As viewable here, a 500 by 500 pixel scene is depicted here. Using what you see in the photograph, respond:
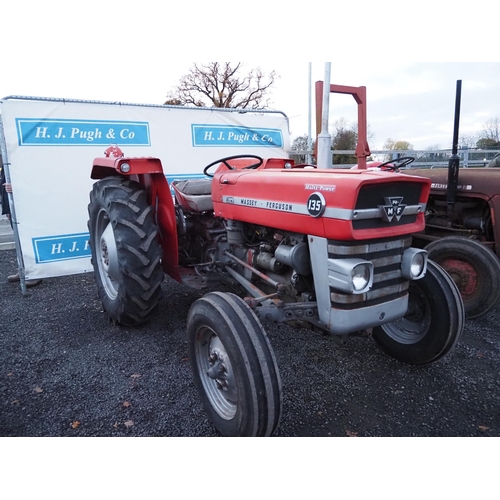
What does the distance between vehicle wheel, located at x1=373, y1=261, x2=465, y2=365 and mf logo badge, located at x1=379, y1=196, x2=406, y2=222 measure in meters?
0.73

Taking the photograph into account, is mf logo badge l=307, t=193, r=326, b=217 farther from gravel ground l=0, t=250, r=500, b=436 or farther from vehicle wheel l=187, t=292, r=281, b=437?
gravel ground l=0, t=250, r=500, b=436

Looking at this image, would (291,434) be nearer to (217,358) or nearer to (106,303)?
(217,358)

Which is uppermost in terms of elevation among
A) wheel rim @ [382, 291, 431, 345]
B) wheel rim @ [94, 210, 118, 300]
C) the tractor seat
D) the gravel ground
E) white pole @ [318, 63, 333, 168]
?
white pole @ [318, 63, 333, 168]

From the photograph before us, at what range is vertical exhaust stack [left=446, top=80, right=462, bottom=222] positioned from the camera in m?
3.58

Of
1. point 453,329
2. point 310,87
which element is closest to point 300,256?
point 453,329

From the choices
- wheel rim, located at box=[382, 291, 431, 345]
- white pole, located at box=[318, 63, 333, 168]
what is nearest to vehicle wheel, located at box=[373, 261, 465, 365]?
wheel rim, located at box=[382, 291, 431, 345]

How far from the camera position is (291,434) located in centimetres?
204

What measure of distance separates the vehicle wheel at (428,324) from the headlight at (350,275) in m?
0.81

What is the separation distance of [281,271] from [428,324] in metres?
1.05

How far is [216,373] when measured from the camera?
193cm

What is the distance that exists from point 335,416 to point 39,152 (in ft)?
13.6

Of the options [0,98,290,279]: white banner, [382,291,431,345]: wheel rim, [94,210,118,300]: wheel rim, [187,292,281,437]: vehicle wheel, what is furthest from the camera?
[0,98,290,279]: white banner

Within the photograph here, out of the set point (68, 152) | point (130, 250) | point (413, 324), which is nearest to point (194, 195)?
point (130, 250)

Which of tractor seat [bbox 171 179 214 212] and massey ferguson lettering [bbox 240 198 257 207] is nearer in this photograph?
massey ferguson lettering [bbox 240 198 257 207]
